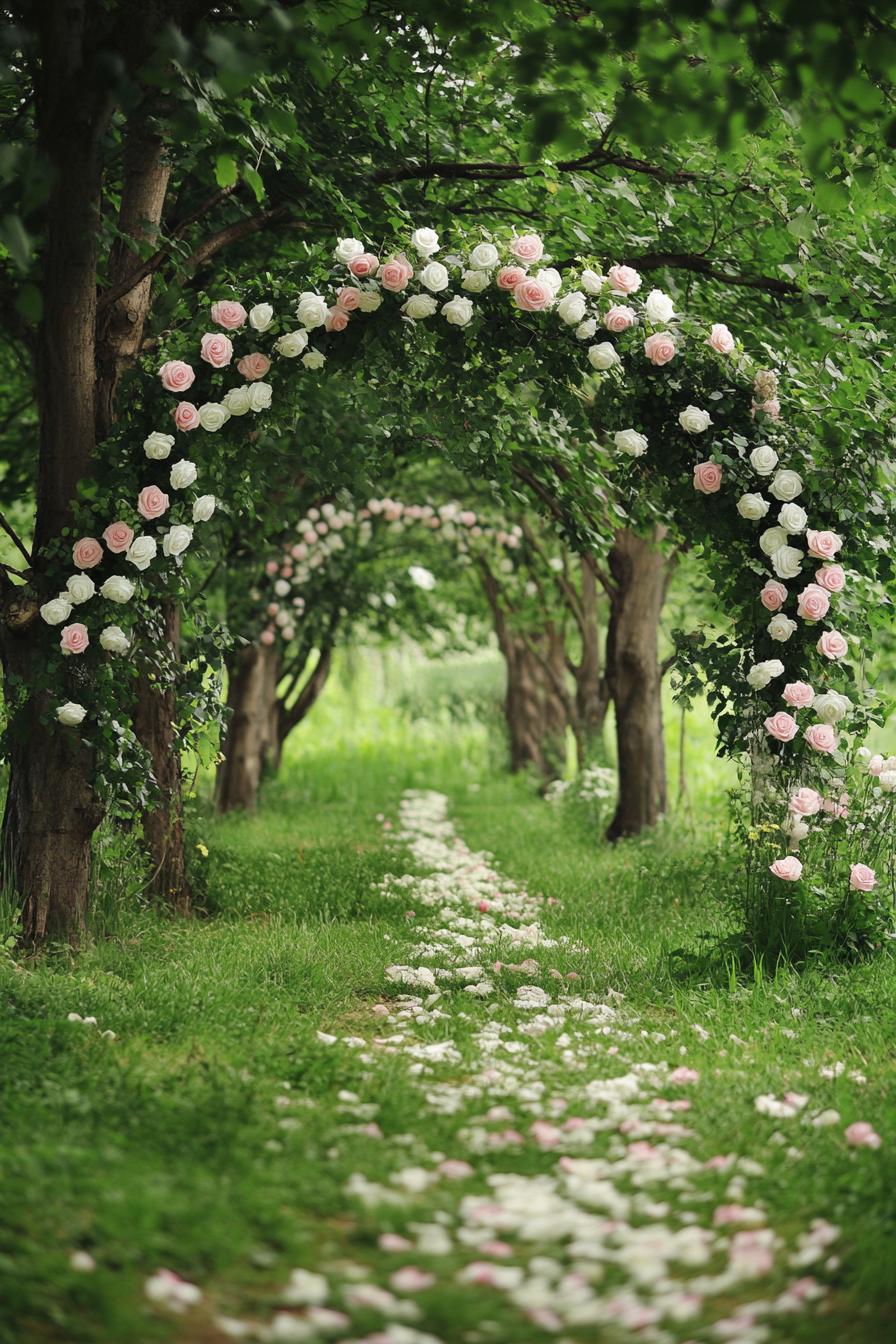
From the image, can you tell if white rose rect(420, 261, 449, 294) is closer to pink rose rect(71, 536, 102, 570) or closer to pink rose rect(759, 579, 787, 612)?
pink rose rect(71, 536, 102, 570)

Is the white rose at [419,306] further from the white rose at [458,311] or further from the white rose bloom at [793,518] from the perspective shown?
the white rose bloom at [793,518]

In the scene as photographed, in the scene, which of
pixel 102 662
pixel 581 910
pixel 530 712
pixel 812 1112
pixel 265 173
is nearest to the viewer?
pixel 812 1112

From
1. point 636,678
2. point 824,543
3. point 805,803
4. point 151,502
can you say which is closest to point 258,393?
point 151,502

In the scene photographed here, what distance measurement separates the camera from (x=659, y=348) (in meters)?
6.96

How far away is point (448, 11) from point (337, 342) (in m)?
2.33

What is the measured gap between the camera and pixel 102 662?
6.77 m

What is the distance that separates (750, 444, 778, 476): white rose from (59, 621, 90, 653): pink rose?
11.7ft

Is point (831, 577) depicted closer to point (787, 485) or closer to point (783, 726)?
point (787, 485)

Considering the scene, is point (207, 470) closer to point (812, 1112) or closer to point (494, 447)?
point (494, 447)

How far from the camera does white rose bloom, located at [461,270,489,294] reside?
6844mm

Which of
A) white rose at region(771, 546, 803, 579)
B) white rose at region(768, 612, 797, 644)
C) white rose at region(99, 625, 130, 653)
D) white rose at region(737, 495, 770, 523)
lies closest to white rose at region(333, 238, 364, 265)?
white rose at region(99, 625, 130, 653)

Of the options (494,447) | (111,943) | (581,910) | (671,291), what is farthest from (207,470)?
(581,910)

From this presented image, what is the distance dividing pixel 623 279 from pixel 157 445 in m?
2.58

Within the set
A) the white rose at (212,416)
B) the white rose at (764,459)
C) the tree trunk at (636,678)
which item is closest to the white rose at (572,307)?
the white rose at (764,459)
